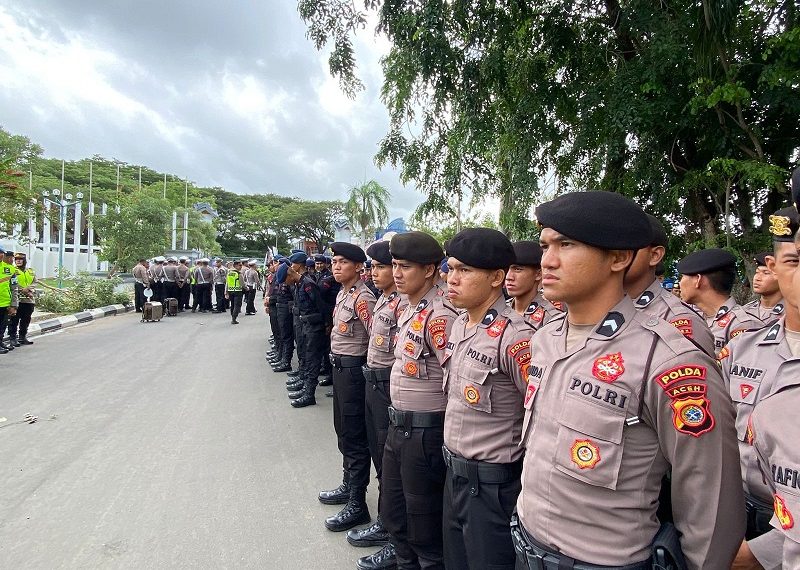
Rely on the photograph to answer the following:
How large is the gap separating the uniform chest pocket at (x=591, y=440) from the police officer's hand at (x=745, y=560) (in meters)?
0.33

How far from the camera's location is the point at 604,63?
23.2 ft

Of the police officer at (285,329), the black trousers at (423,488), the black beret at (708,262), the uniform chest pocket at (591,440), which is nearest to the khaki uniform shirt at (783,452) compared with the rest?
the uniform chest pocket at (591,440)

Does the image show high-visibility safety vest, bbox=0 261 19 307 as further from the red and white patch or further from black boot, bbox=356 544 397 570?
the red and white patch

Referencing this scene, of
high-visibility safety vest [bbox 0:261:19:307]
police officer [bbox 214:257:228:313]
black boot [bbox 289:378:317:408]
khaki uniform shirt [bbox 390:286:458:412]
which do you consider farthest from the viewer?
police officer [bbox 214:257:228:313]

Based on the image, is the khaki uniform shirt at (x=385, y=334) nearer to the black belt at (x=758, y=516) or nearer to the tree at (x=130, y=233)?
the black belt at (x=758, y=516)

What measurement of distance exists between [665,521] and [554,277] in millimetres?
711

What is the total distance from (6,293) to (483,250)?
9320 millimetres

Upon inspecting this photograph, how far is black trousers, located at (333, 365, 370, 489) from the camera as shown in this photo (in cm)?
351

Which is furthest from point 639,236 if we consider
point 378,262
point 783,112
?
point 783,112

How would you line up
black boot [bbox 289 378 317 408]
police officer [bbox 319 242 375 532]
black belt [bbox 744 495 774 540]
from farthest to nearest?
black boot [bbox 289 378 317 408]
police officer [bbox 319 242 375 532]
black belt [bbox 744 495 774 540]

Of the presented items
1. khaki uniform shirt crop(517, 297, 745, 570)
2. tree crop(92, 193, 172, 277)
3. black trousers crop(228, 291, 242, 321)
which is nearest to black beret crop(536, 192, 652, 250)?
khaki uniform shirt crop(517, 297, 745, 570)

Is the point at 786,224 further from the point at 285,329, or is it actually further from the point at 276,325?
the point at 276,325

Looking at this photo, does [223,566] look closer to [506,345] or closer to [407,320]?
[407,320]

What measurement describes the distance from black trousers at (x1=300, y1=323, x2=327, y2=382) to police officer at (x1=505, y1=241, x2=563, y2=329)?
3339 millimetres
